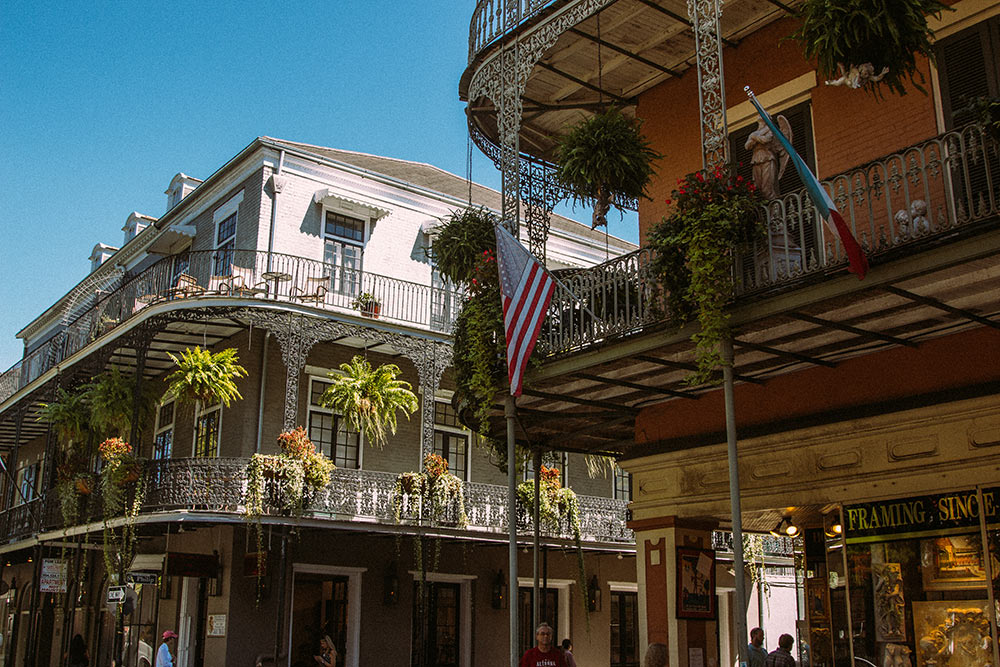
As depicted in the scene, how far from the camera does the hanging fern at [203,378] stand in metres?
17.1

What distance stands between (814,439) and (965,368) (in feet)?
5.61

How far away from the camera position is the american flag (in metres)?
9.70

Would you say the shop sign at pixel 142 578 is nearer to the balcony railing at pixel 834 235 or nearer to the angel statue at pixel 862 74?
the balcony railing at pixel 834 235

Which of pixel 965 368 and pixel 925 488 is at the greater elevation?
pixel 965 368

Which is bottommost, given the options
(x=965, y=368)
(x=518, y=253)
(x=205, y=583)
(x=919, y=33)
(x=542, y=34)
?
(x=205, y=583)

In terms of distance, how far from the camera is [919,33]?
8.05 meters

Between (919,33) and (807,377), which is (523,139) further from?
(919,33)

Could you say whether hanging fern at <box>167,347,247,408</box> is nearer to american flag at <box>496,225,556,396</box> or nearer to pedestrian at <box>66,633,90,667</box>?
pedestrian at <box>66,633,90,667</box>

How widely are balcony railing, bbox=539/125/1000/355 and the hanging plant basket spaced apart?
81 centimetres

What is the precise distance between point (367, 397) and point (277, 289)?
2.69 meters

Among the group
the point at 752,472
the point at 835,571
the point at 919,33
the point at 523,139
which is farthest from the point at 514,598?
the point at 523,139

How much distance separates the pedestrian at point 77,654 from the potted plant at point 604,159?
1521 centimetres

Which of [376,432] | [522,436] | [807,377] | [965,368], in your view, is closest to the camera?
[965,368]

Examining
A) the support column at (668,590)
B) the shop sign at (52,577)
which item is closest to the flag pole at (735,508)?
the support column at (668,590)
